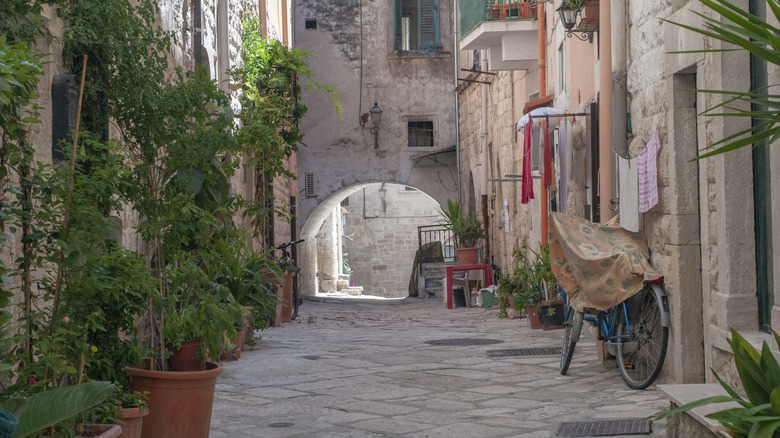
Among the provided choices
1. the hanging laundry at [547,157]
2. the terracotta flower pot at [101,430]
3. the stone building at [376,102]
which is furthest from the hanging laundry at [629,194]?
the stone building at [376,102]

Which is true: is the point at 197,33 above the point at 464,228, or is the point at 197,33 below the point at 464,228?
above

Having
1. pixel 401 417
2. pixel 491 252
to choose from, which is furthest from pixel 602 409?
pixel 491 252

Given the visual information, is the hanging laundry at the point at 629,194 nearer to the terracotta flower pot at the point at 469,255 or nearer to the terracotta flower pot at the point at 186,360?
the terracotta flower pot at the point at 186,360

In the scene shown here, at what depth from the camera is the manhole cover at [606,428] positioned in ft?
15.7

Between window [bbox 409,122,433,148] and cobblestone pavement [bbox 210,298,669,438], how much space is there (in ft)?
33.6

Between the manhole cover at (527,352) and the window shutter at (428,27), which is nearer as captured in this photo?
the manhole cover at (527,352)

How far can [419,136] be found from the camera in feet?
66.0

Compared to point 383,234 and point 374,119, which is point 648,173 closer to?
point 374,119

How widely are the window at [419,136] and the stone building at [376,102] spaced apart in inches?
0.9

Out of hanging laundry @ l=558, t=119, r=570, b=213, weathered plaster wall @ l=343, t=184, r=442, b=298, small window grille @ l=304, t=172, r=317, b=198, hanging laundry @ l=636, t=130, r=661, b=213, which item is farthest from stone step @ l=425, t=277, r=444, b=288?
hanging laundry @ l=636, t=130, r=661, b=213

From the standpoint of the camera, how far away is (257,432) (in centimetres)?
516

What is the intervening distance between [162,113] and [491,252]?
504 inches

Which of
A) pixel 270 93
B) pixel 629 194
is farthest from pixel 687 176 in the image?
pixel 270 93

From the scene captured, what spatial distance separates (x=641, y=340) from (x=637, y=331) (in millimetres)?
80
